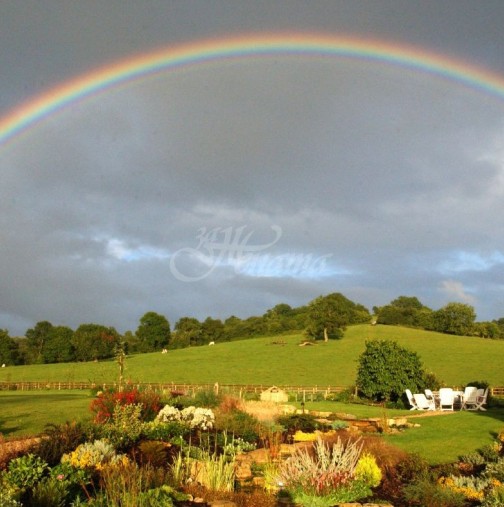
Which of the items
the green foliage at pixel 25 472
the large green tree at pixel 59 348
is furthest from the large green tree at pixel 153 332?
the green foliage at pixel 25 472

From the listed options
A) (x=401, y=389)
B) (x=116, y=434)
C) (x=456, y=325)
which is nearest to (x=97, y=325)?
(x=456, y=325)

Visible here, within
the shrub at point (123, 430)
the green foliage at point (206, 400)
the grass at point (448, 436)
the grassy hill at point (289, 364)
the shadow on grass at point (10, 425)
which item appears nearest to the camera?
the shrub at point (123, 430)

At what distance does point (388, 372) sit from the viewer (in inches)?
1121

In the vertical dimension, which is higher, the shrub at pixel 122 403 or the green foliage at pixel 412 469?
the shrub at pixel 122 403

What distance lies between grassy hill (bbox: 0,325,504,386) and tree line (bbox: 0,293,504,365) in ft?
29.5

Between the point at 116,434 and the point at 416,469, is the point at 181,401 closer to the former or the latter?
the point at 116,434

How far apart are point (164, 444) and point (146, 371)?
49481 millimetres

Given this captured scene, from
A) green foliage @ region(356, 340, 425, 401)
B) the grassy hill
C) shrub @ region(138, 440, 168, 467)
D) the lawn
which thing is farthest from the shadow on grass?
the grassy hill

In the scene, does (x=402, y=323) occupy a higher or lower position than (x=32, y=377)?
higher

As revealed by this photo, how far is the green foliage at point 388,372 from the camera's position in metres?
28.2

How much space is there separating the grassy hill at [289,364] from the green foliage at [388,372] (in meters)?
16.0

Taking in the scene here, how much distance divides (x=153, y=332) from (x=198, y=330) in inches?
308

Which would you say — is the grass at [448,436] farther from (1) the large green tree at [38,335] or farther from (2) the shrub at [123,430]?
(1) the large green tree at [38,335]

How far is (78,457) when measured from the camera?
8234 mm
